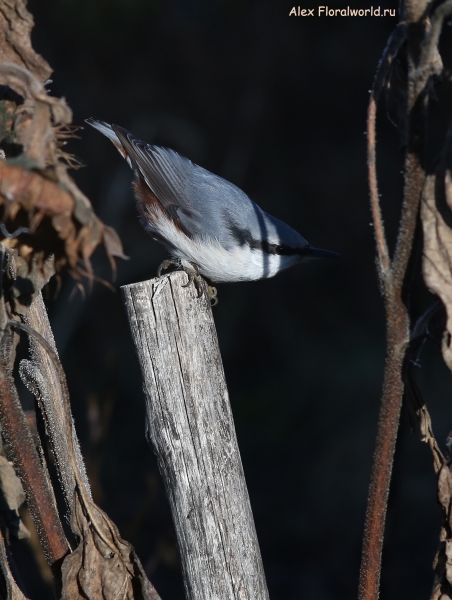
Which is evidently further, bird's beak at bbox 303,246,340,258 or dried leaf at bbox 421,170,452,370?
bird's beak at bbox 303,246,340,258

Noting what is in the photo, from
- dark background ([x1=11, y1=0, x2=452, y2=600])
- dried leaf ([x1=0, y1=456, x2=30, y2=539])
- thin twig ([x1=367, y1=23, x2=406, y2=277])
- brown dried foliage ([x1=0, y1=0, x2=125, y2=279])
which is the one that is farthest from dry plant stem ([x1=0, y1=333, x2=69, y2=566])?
dark background ([x1=11, y1=0, x2=452, y2=600])

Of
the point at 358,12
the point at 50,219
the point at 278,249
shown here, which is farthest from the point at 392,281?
the point at 358,12

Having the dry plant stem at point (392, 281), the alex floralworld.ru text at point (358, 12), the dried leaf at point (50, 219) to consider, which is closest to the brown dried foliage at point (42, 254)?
the dried leaf at point (50, 219)

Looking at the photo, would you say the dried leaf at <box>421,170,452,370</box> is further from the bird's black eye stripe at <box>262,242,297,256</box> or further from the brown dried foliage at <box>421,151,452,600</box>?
the bird's black eye stripe at <box>262,242,297,256</box>

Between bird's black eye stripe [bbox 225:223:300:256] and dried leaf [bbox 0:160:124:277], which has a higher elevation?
bird's black eye stripe [bbox 225:223:300:256]

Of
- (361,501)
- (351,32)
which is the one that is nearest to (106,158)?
(351,32)

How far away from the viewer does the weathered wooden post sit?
1589mm

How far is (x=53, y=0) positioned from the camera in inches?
201

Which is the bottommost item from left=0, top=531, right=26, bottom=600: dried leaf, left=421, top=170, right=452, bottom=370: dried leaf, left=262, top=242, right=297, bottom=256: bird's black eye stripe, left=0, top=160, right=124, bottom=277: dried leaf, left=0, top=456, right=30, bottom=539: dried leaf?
left=0, top=531, right=26, bottom=600: dried leaf

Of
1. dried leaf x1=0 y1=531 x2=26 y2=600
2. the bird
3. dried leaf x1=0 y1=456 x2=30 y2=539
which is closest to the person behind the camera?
dried leaf x1=0 y1=531 x2=26 y2=600

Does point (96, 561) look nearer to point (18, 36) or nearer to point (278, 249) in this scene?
point (18, 36)

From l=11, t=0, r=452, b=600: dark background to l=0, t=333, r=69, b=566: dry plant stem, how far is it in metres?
3.40

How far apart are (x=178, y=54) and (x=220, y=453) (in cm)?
454

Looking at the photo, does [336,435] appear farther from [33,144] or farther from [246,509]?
[33,144]
